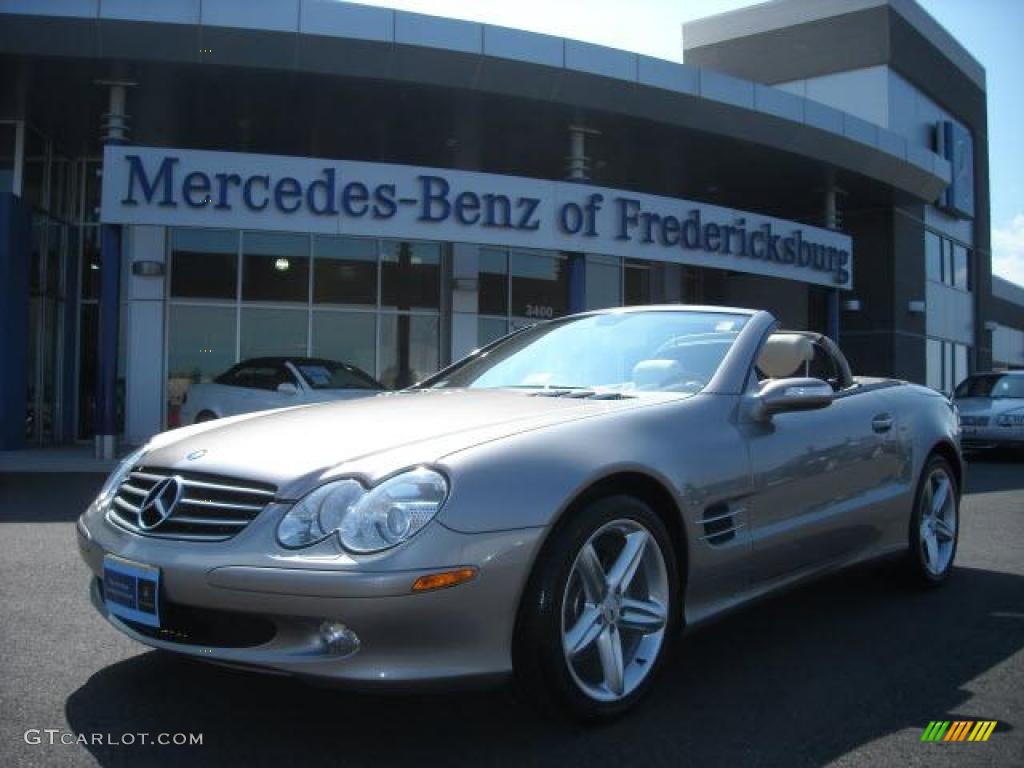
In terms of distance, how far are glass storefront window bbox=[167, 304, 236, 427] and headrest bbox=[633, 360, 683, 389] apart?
13.1 meters

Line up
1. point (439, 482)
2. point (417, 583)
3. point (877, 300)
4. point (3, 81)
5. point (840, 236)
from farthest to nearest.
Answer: point (877, 300)
point (840, 236)
point (3, 81)
point (439, 482)
point (417, 583)

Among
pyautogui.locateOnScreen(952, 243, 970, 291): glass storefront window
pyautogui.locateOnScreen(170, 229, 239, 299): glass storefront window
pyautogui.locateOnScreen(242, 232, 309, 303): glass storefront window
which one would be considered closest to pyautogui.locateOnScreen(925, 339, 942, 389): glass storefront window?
pyautogui.locateOnScreen(952, 243, 970, 291): glass storefront window

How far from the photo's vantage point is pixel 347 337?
54.3 ft

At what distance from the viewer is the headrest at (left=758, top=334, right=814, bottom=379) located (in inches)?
152

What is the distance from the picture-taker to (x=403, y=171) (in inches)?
525

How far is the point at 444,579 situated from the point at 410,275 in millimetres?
14886

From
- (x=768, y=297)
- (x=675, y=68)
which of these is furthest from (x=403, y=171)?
(x=768, y=297)

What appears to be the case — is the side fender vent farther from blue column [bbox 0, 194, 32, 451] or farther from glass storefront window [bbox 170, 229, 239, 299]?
glass storefront window [bbox 170, 229, 239, 299]

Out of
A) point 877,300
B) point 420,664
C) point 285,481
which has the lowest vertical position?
point 420,664

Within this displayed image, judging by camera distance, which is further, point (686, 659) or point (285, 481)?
point (686, 659)

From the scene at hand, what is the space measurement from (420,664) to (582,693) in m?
0.55

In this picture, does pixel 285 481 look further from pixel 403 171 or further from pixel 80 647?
pixel 403 171

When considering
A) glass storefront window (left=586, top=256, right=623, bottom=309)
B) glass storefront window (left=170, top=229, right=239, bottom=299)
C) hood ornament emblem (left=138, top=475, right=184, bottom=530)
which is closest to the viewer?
hood ornament emblem (left=138, top=475, right=184, bottom=530)

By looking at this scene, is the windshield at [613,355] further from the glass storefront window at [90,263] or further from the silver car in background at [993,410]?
the glass storefront window at [90,263]
